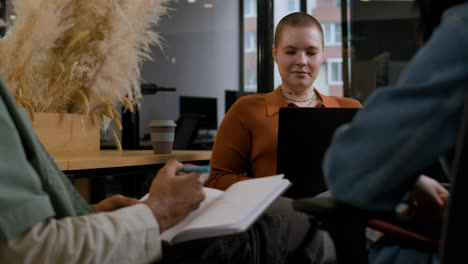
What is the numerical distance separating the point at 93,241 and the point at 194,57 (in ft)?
15.2

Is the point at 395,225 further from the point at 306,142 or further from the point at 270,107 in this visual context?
the point at 270,107

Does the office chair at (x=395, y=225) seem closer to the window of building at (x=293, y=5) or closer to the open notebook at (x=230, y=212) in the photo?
the open notebook at (x=230, y=212)

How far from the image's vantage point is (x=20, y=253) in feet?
2.20

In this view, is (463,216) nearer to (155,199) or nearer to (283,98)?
(155,199)

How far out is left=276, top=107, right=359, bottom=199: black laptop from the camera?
131 centimetres

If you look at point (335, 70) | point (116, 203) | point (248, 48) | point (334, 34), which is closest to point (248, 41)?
point (248, 48)

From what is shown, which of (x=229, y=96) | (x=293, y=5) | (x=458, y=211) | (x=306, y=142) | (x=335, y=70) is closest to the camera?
(x=458, y=211)

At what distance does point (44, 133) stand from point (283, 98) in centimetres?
99

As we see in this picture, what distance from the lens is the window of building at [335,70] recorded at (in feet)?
13.1

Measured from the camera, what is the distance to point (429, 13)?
688 millimetres

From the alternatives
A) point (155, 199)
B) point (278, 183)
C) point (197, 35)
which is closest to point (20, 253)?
point (155, 199)

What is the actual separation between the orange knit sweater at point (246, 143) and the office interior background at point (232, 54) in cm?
214

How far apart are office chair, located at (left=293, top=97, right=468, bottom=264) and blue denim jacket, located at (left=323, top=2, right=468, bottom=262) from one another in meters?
0.04

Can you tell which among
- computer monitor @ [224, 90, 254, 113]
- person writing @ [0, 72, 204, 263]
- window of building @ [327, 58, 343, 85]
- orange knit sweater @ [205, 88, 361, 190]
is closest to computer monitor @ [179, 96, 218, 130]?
computer monitor @ [224, 90, 254, 113]
